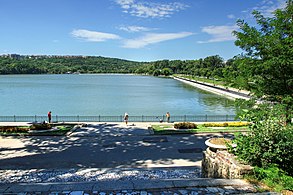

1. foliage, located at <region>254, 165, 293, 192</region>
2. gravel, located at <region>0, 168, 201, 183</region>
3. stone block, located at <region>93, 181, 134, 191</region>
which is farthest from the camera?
gravel, located at <region>0, 168, 201, 183</region>

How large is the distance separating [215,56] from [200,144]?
12521 centimetres

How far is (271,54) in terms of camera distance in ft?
29.7

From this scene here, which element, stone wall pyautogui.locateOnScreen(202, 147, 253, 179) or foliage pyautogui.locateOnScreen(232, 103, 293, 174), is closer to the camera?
foliage pyautogui.locateOnScreen(232, 103, 293, 174)

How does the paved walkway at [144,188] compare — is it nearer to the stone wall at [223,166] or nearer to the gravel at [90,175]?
the stone wall at [223,166]

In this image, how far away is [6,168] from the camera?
10.4m

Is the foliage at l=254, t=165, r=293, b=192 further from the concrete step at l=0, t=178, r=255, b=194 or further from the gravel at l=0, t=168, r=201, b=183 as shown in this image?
the gravel at l=0, t=168, r=201, b=183

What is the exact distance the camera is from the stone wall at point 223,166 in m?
5.95

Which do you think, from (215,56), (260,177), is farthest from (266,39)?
(215,56)

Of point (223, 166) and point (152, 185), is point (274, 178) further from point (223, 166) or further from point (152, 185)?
point (152, 185)

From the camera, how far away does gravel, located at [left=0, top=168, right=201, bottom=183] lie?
834 centimetres

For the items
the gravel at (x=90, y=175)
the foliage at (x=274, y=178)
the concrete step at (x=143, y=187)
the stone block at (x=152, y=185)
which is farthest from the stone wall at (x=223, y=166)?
the stone block at (x=152, y=185)

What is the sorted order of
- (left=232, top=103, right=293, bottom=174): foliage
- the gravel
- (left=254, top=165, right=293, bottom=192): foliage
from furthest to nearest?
1. the gravel
2. (left=232, top=103, right=293, bottom=174): foliage
3. (left=254, top=165, right=293, bottom=192): foliage

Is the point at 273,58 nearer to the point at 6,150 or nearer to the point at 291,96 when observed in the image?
the point at 291,96

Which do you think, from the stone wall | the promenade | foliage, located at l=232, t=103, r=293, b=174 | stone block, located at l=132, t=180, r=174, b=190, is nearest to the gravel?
the promenade
